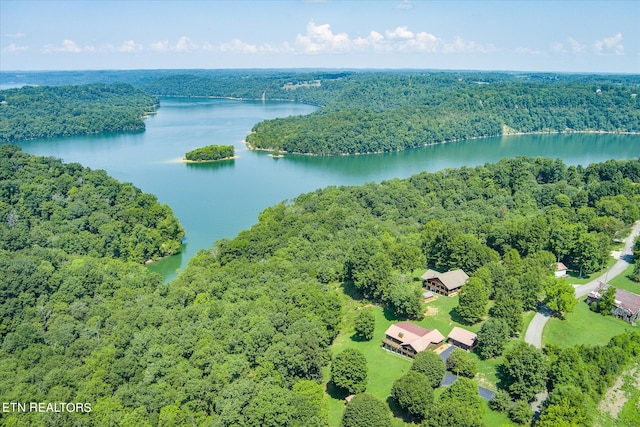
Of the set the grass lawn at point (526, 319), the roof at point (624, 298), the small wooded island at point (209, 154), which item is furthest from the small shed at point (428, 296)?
the small wooded island at point (209, 154)

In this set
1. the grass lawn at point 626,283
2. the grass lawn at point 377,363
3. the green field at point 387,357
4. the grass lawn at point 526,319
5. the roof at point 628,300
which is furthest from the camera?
the grass lawn at point 626,283

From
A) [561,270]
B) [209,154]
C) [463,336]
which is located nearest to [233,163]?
[209,154]

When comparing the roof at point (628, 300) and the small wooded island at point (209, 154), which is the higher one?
the small wooded island at point (209, 154)

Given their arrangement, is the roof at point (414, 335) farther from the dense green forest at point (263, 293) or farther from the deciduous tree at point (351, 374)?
the deciduous tree at point (351, 374)

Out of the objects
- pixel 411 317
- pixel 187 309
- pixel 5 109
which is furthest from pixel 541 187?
pixel 5 109

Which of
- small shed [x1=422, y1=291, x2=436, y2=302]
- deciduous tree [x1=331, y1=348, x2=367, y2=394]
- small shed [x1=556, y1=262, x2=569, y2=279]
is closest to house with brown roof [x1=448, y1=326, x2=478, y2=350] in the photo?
small shed [x1=422, y1=291, x2=436, y2=302]

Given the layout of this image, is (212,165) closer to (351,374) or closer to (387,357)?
(387,357)

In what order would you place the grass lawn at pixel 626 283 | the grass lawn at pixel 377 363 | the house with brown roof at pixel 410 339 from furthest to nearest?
the grass lawn at pixel 626 283
the house with brown roof at pixel 410 339
the grass lawn at pixel 377 363
